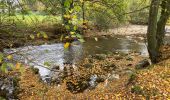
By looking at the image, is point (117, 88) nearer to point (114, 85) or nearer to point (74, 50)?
point (114, 85)

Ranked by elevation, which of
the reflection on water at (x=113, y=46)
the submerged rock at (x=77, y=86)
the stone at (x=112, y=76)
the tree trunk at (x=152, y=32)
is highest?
the tree trunk at (x=152, y=32)

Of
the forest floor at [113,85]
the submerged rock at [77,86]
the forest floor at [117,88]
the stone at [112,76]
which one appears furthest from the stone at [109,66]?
the submerged rock at [77,86]

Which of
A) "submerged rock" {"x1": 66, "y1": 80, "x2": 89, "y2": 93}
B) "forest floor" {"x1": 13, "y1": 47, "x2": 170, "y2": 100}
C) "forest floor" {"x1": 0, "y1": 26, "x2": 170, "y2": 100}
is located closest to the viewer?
"forest floor" {"x1": 13, "y1": 47, "x2": 170, "y2": 100}

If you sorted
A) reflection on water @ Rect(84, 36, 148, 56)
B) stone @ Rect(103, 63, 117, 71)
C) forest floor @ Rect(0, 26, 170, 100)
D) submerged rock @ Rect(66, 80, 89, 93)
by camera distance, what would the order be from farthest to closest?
reflection on water @ Rect(84, 36, 148, 56)
stone @ Rect(103, 63, 117, 71)
submerged rock @ Rect(66, 80, 89, 93)
forest floor @ Rect(0, 26, 170, 100)

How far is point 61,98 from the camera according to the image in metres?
11.1

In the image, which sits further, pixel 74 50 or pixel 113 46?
pixel 113 46

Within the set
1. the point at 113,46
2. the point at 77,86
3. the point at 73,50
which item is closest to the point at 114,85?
the point at 77,86

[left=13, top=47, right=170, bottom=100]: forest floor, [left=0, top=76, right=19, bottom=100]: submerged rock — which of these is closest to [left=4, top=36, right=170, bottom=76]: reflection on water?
[left=0, top=76, right=19, bottom=100]: submerged rock

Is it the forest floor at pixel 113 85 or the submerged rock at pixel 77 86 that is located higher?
the forest floor at pixel 113 85

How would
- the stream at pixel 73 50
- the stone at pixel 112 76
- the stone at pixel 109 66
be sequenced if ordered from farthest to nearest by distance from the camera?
1. the stream at pixel 73 50
2. the stone at pixel 109 66
3. the stone at pixel 112 76

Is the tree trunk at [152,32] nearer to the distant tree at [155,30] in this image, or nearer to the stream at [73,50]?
the distant tree at [155,30]

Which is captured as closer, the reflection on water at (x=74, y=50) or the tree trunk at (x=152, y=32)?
the tree trunk at (x=152, y=32)

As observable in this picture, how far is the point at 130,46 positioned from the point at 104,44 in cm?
241

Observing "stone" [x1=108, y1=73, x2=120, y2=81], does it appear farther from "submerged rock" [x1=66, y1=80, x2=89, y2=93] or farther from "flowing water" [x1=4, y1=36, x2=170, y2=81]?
"flowing water" [x1=4, y1=36, x2=170, y2=81]
